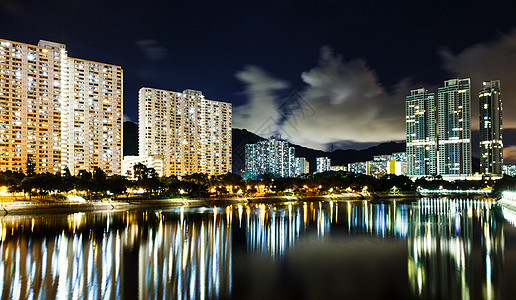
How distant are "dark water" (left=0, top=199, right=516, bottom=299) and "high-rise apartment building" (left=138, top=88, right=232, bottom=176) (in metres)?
93.6

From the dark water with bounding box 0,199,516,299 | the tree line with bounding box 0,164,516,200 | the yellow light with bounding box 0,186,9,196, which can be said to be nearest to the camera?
the dark water with bounding box 0,199,516,299

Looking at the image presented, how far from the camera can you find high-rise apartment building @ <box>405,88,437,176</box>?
535 ft

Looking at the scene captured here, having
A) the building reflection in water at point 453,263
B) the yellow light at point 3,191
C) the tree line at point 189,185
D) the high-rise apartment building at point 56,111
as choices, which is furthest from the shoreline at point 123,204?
the high-rise apartment building at point 56,111

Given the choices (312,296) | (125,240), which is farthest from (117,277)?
(125,240)

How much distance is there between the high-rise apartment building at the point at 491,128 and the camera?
156000mm

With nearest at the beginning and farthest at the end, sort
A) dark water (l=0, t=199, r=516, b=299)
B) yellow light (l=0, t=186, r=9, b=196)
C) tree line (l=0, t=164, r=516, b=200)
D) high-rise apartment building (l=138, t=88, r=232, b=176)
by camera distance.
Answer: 1. dark water (l=0, t=199, r=516, b=299)
2. tree line (l=0, t=164, r=516, b=200)
3. yellow light (l=0, t=186, r=9, b=196)
4. high-rise apartment building (l=138, t=88, r=232, b=176)

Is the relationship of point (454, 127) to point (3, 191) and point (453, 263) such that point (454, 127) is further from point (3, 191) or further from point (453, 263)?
point (3, 191)

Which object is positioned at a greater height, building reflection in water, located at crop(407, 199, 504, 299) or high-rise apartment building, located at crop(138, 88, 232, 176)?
high-rise apartment building, located at crop(138, 88, 232, 176)

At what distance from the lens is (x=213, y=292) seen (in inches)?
507

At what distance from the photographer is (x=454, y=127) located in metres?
156

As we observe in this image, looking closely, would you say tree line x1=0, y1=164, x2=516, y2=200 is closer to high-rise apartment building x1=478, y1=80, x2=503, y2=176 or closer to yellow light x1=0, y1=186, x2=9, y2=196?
yellow light x1=0, y1=186, x2=9, y2=196

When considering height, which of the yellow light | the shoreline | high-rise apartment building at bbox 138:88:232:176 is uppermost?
high-rise apartment building at bbox 138:88:232:176

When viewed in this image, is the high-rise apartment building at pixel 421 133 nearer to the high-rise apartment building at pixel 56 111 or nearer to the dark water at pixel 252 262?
the high-rise apartment building at pixel 56 111

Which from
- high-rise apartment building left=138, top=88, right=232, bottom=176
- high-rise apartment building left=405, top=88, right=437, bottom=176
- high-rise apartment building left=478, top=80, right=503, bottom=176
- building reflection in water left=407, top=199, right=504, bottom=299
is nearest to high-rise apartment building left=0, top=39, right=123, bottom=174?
high-rise apartment building left=138, top=88, right=232, bottom=176
